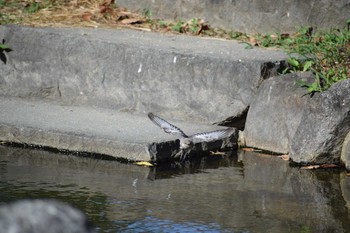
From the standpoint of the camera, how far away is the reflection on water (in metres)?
4.68

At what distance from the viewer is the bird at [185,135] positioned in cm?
600

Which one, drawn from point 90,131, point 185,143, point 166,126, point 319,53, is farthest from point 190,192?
point 319,53

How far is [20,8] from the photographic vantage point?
833 centimetres

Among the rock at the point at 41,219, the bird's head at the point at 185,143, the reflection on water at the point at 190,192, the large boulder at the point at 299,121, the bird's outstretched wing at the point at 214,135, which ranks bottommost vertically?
the reflection on water at the point at 190,192

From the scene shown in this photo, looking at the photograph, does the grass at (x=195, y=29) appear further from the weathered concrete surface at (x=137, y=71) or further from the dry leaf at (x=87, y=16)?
the weathered concrete surface at (x=137, y=71)

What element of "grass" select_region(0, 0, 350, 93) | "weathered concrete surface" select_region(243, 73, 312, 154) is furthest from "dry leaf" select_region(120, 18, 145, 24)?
"weathered concrete surface" select_region(243, 73, 312, 154)

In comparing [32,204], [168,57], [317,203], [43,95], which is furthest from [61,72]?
[32,204]

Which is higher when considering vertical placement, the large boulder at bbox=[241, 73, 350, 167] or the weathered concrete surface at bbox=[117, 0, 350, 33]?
the weathered concrete surface at bbox=[117, 0, 350, 33]

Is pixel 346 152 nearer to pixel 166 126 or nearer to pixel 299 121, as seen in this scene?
pixel 299 121

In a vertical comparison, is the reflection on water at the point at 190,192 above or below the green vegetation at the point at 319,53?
below

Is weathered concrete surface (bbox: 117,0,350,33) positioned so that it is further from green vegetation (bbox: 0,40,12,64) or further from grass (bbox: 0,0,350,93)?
green vegetation (bbox: 0,40,12,64)

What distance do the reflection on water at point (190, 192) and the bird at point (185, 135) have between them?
103mm

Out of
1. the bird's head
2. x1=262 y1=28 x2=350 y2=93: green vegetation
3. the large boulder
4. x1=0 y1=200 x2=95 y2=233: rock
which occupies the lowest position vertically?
the bird's head

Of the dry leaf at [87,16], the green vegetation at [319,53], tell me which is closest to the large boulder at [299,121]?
the green vegetation at [319,53]
